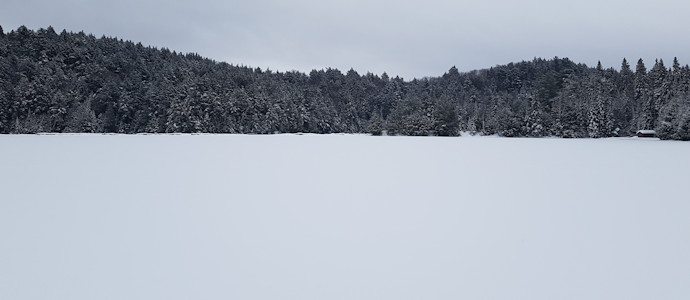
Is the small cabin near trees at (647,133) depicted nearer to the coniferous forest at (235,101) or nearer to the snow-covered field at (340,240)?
the coniferous forest at (235,101)

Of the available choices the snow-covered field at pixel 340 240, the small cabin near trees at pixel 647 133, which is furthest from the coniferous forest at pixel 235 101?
the snow-covered field at pixel 340 240

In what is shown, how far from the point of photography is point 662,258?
4.27 m

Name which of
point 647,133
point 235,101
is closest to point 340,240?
point 647,133

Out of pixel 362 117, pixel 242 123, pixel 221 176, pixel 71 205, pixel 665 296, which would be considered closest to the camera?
pixel 665 296

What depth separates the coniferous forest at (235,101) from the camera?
53.6 metres

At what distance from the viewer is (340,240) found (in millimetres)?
4879

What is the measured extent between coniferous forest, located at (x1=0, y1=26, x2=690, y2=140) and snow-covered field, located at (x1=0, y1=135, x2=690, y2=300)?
1597 inches

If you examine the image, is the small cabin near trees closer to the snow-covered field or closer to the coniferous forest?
the coniferous forest

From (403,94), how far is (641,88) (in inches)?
1768

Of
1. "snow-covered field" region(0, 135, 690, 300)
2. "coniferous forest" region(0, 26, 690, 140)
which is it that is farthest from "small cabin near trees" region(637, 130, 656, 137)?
"snow-covered field" region(0, 135, 690, 300)

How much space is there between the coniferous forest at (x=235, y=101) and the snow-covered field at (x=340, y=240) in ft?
133

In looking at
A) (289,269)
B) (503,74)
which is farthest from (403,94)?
(289,269)

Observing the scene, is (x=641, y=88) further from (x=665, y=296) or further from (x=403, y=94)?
(x=665, y=296)

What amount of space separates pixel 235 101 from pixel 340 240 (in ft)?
201
